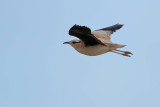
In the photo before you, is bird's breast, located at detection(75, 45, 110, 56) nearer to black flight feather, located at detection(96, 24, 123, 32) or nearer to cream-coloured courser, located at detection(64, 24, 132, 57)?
cream-coloured courser, located at detection(64, 24, 132, 57)

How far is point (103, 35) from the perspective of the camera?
18.2 metres

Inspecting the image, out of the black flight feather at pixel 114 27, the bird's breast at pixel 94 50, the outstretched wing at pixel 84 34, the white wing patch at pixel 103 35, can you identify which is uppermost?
the black flight feather at pixel 114 27

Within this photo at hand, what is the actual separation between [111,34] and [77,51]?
273 cm

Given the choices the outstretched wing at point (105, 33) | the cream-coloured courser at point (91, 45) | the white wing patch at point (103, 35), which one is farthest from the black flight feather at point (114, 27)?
the cream-coloured courser at point (91, 45)

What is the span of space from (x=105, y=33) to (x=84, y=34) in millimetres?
3164

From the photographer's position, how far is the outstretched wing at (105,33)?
17555 millimetres

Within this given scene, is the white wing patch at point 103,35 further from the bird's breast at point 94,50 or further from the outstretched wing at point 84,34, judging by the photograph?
the outstretched wing at point 84,34

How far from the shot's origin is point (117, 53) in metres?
17.8

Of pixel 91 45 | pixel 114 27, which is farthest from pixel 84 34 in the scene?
pixel 114 27

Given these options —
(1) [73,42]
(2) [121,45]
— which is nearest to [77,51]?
(1) [73,42]

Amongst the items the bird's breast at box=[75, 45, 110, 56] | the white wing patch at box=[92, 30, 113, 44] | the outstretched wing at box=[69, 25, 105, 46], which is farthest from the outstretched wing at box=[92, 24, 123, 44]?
the outstretched wing at box=[69, 25, 105, 46]

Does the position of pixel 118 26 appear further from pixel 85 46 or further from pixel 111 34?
pixel 85 46

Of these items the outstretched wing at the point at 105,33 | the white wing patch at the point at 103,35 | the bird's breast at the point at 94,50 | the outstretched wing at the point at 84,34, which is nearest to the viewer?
the outstretched wing at the point at 84,34

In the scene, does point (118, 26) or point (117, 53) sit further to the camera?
point (118, 26)
